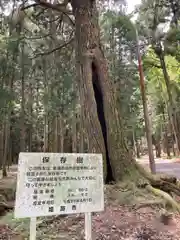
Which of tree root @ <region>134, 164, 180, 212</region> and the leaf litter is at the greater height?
tree root @ <region>134, 164, 180, 212</region>

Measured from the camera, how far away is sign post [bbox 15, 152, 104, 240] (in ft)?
11.2

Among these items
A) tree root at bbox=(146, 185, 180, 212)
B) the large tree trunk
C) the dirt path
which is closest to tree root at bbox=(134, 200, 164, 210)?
tree root at bbox=(146, 185, 180, 212)

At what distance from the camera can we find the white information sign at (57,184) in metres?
3.41

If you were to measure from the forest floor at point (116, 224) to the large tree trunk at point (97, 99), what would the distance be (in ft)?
3.21

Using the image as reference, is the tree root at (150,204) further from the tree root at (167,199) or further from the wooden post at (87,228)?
the wooden post at (87,228)

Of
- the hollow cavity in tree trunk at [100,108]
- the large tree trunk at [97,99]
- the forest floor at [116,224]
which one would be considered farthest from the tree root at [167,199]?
the hollow cavity in tree trunk at [100,108]

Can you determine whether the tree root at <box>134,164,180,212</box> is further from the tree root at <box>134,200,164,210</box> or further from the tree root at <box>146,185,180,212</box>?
the tree root at <box>134,200,164,210</box>

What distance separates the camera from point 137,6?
55.3 ft

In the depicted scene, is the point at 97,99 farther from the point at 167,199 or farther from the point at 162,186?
the point at 167,199

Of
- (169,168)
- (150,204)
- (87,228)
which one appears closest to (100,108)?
(150,204)

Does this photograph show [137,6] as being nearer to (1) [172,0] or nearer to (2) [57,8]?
→ (1) [172,0]

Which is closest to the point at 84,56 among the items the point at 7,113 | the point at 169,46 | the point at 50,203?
the point at 50,203

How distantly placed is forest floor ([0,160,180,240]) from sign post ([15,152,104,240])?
1.02 metres

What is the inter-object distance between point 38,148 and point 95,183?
37.7m
